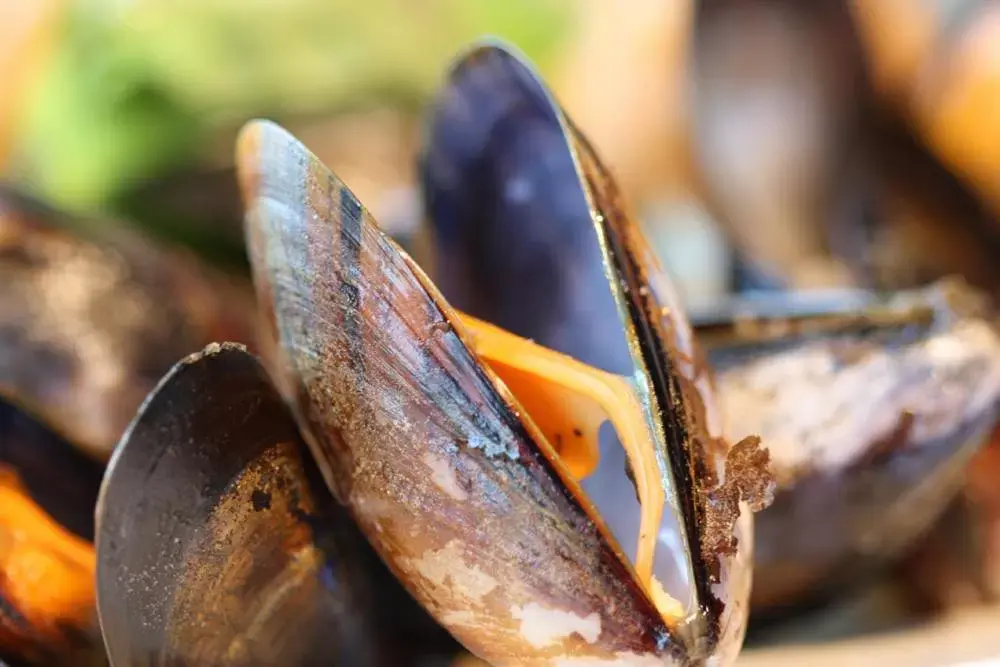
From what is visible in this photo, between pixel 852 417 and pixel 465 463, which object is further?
pixel 852 417

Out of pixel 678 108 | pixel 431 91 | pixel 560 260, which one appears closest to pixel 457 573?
→ pixel 560 260

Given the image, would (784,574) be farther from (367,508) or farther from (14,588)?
(14,588)

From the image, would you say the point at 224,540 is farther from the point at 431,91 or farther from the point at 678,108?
the point at 678,108

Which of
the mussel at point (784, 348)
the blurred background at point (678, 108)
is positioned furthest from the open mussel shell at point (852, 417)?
the blurred background at point (678, 108)

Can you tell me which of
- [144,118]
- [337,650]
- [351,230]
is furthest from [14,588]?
[144,118]

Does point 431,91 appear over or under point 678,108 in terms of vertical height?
under


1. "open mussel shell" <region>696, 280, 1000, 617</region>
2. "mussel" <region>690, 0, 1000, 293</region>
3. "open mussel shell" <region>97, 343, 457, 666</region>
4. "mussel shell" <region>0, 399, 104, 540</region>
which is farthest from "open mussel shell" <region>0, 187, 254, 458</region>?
"mussel" <region>690, 0, 1000, 293</region>

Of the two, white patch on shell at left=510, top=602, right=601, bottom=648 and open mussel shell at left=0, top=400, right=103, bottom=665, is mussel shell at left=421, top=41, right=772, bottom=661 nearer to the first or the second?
white patch on shell at left=510, top=602, right=601, bottom=648
